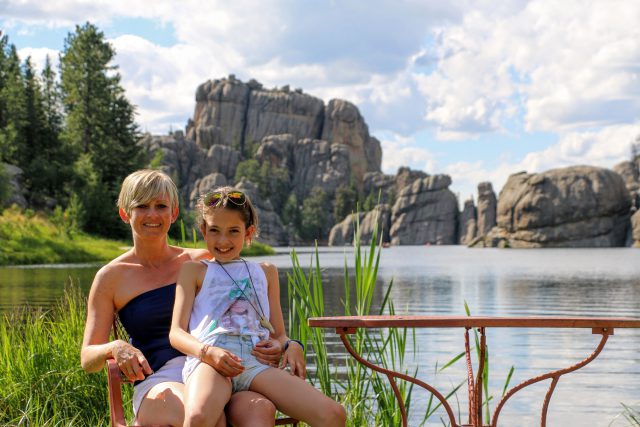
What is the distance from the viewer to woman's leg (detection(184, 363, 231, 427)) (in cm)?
288

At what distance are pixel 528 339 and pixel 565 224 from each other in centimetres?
8636

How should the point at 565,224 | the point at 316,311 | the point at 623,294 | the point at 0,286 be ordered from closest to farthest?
the point at 316,311, the point at 0,286, the point at 623,294, the point at 565,224

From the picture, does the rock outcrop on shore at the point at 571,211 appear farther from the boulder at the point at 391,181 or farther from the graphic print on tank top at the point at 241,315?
the graphic print on tank top at the point at 241,315

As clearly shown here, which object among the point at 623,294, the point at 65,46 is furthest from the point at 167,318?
the point at 65,46

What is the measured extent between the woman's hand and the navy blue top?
16.6 inches

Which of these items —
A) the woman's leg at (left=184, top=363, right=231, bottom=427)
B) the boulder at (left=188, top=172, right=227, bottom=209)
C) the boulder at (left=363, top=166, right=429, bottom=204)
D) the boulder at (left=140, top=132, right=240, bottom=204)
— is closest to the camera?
the woman's leg at (left=184, top=363, right=231, bottom=427)

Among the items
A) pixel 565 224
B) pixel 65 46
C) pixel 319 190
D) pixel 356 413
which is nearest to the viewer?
pixel 356 413

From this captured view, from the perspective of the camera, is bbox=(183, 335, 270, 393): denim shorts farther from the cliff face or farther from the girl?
the cliff face

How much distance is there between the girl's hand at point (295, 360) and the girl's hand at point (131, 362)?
49 centimetres

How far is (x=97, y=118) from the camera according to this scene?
55.3 meters

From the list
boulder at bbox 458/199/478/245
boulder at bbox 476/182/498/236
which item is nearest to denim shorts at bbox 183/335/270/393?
boulder at bbox 476/182/498/236

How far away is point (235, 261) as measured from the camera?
3.31 meters

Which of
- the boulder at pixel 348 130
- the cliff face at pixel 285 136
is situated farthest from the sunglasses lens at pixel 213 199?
the boulder at pixel 348 130

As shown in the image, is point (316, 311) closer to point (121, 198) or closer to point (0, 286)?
point (121, 198)
